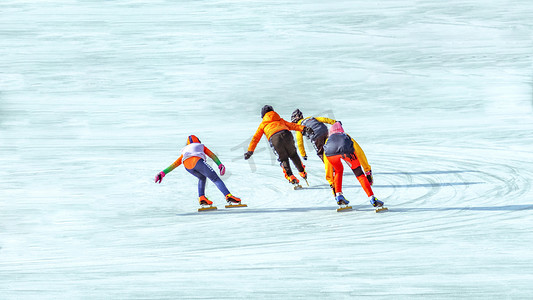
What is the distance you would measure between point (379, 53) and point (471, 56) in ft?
10.1

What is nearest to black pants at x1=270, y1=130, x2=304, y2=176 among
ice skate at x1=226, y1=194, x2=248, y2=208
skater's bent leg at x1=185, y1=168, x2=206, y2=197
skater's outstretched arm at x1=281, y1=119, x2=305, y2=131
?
skater's outstretched arm at x1=281, y1=119, x2=305, y2=131

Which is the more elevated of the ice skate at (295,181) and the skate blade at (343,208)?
the skate blade at (343,208)

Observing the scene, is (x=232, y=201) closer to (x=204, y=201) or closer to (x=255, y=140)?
(x=204, y=201)

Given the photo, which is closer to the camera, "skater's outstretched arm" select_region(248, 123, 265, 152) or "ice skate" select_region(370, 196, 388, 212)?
"ice skate" select_region(370, 196, 388, 212)

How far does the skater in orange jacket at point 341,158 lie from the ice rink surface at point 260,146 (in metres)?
0.36

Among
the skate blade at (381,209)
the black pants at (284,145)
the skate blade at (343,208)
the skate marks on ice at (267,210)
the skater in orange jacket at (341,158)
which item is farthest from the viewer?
the black pants at (284,145)

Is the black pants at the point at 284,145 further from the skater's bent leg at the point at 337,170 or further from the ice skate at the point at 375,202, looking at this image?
the ice skate at the point at 375,202

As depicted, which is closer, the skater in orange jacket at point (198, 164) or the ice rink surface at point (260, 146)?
the ice rink surface at point (260, 146)

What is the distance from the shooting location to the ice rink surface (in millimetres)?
8391

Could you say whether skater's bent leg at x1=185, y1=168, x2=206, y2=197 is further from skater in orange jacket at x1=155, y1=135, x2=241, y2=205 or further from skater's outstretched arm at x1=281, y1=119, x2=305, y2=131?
skater's outstretched arm at x1=281, y1=119, x2=305, y2=131

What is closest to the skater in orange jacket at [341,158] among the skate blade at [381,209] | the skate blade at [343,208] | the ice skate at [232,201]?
the skate blade at [381,209]

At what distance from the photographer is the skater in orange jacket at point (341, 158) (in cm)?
1061

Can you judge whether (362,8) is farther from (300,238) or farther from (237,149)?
(300,238)

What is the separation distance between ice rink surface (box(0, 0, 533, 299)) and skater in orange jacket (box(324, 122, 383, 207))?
1.18 ft
